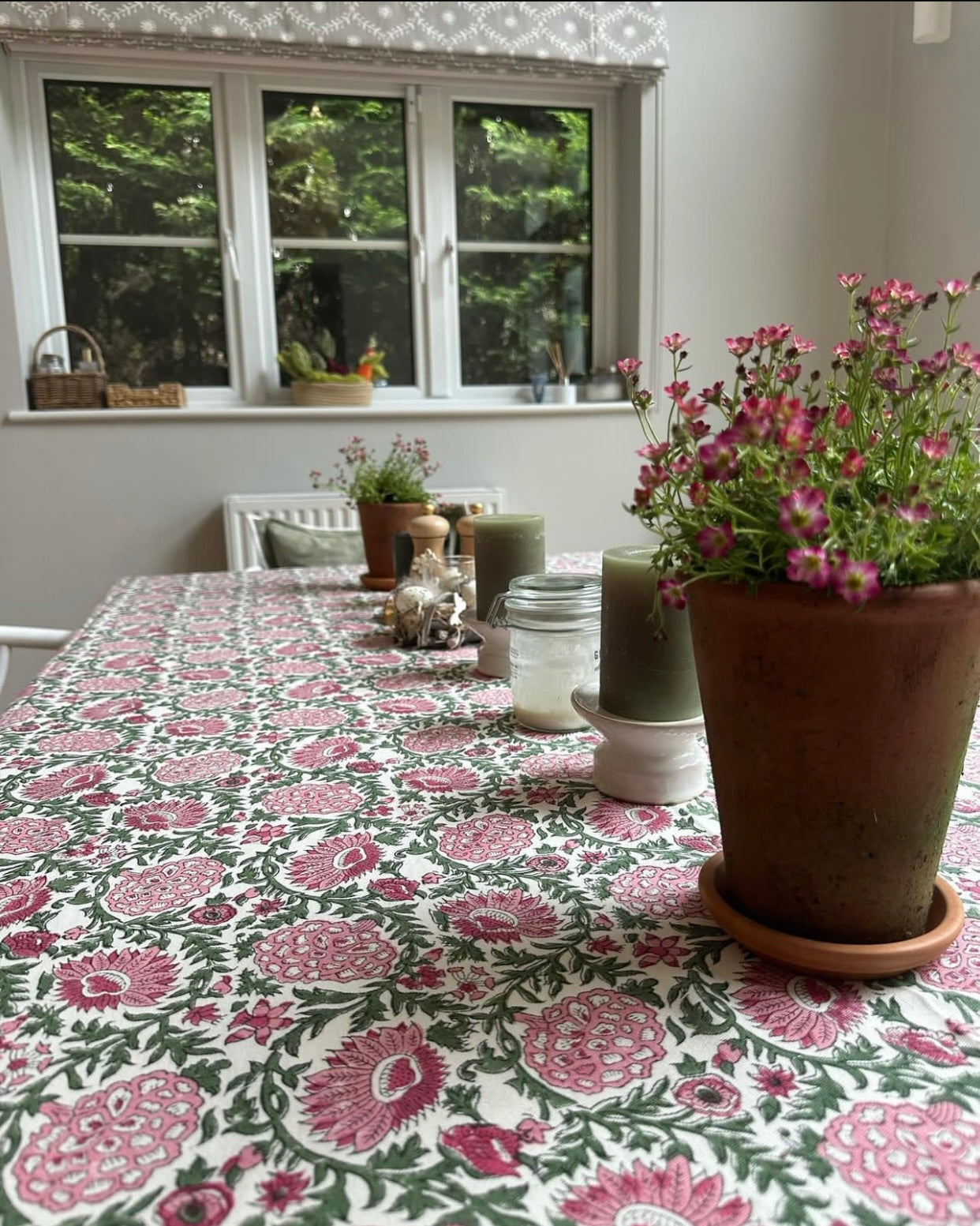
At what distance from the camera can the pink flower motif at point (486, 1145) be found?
1.20 feet

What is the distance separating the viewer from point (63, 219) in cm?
279

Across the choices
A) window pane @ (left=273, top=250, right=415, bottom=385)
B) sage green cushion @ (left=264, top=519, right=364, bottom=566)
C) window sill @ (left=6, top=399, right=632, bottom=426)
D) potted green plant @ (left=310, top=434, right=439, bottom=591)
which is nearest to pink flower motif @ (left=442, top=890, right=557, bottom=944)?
potted green plant @ (left=310, top=434, right=439, bottom=591)

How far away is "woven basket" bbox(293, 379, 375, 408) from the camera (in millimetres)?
2867

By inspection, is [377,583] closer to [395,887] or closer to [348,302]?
[395,887]

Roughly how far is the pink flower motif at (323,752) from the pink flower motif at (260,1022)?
1.12 ft

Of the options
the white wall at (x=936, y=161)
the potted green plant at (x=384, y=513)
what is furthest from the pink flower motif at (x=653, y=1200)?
the white wall at (x=936, y=161)

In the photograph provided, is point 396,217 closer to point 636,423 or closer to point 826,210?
point 636,423

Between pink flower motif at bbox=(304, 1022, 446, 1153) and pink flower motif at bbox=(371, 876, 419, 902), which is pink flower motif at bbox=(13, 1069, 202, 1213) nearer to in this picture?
pink flower motif at bbox=(304, 1022, 446, 1153)

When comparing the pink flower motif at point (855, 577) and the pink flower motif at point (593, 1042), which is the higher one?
the pink flower motif at point (855, 577)

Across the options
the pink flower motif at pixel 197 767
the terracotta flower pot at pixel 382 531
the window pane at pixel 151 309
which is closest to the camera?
the pink flower motif at pixel 197 767

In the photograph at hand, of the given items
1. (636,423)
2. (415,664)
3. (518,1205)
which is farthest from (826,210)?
(518,1205)

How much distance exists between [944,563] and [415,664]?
78 cm

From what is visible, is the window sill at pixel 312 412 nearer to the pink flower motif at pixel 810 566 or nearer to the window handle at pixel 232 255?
the window handle at pixel 232 255

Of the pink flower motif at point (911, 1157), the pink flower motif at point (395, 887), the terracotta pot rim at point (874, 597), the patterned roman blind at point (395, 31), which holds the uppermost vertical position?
the patterned roman blind at point (395, 31)
